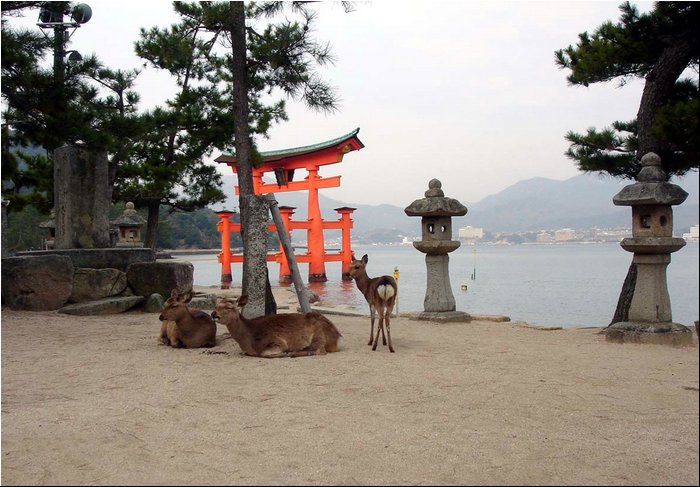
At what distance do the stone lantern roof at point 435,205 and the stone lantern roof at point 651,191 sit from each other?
253cm

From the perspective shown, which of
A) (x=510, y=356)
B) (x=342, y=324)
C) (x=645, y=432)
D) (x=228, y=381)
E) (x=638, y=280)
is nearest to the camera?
(x=645, y=432)

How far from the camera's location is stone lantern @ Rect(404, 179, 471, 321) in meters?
9.09

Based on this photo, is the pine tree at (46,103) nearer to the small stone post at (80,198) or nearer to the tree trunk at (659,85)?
the small stone post at (80,198)

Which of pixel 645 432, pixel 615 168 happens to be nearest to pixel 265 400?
pixel 645 432

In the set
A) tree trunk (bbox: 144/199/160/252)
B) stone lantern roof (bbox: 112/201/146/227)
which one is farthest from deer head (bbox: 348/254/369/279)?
stone lantern roof (bbox: 112/201/146/227)

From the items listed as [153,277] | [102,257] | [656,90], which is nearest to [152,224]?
[102,257]

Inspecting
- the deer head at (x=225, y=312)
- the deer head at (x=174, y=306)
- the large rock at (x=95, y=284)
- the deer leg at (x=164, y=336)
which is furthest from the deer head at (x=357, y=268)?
the large rock at (x=95, y=284)

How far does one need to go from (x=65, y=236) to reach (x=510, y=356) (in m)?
7.54

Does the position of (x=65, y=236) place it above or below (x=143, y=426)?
above

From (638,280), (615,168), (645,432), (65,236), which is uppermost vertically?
(615,168)

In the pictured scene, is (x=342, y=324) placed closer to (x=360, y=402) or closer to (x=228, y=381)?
(x=228, y=381)

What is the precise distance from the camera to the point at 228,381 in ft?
15.8

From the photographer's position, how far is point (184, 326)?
6.41m

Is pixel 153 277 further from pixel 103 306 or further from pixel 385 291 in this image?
pixel 385 291
